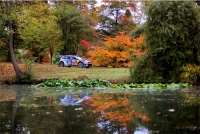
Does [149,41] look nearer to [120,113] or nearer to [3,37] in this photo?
[120,113]

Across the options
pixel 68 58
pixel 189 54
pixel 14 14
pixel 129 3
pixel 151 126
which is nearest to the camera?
pixel 151 126

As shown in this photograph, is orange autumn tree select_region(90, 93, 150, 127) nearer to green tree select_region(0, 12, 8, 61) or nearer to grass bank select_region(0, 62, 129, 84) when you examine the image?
grass bank select_region(0, 62, 129, 84)

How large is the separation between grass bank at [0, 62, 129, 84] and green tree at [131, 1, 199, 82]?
212cm

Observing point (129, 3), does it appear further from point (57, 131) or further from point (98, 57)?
point (57, 131)

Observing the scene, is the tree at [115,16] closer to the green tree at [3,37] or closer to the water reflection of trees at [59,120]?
the green tree at [3,37]

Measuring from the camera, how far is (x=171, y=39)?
43.1 feet

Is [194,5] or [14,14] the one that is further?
[14,14]

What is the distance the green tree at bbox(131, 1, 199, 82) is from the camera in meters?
13.2

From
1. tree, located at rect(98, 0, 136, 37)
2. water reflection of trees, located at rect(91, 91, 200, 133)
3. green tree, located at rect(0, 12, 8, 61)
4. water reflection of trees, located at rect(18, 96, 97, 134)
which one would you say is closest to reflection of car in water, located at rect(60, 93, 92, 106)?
water reflection of trees, located at rect(18, 96, 97, 134)

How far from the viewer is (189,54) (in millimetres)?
13180

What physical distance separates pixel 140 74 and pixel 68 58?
45.7ft

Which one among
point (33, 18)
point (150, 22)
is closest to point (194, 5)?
point (150, 22)

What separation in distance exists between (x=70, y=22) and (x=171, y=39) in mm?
18645

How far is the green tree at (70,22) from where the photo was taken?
29.8 metres
